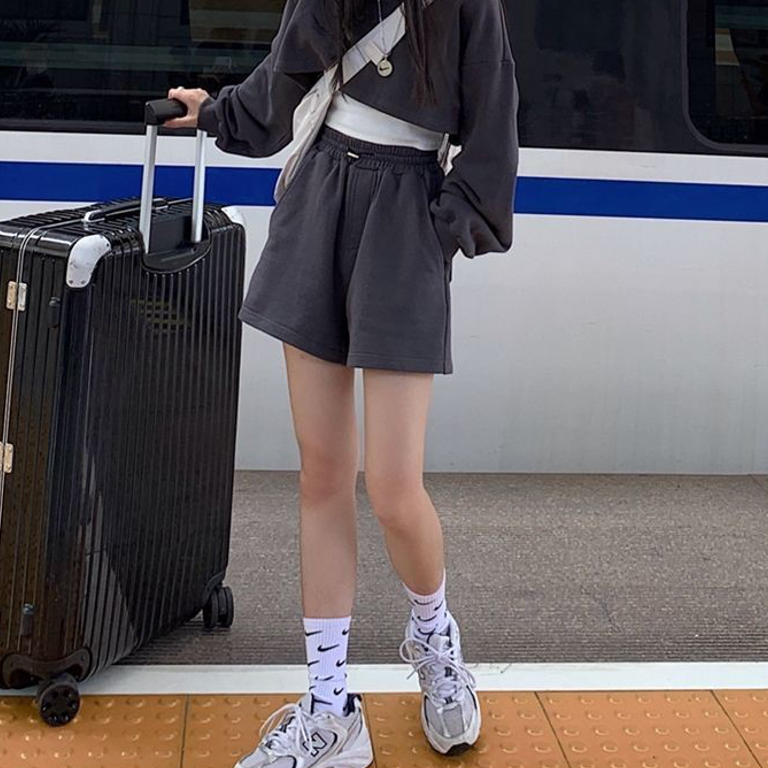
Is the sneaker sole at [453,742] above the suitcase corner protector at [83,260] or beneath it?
beneath

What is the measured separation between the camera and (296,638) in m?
3.00

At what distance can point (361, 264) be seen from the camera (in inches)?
86.8

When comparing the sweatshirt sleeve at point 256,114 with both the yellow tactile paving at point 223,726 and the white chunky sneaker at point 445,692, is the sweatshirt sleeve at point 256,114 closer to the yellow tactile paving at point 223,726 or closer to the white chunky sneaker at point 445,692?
the white chunky sneaker at point 445,692

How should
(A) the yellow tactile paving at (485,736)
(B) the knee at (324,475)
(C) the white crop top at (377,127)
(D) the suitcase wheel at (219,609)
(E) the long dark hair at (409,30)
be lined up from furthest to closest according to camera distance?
1. (D) the suitcase wheel at (219,609)
2. (A) the yellow tactile paving at (485,736)
3. (B) the knee at (324,475)
4. (C) the white crop top at (377,127)
5. (E) the long dark hair at (409,30)

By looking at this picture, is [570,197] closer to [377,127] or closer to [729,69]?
[729,69]

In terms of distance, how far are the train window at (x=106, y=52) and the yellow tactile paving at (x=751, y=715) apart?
2.56m

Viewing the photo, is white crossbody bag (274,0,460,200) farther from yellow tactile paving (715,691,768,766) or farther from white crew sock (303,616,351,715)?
yellow tactile paving (715,691,768,766)

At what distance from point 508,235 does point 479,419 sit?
81.9 inches

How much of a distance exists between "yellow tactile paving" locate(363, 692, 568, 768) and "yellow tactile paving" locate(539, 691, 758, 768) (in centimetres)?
4

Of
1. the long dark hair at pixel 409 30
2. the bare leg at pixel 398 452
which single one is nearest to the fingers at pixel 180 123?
the long dark hair at pixel 409 30

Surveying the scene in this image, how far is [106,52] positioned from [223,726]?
7.83 ft

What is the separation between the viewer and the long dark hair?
2.13 metres

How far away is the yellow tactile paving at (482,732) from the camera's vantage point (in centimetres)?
244

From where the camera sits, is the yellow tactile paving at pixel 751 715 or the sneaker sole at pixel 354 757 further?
the yellow tactile paving at pixel 751 715
